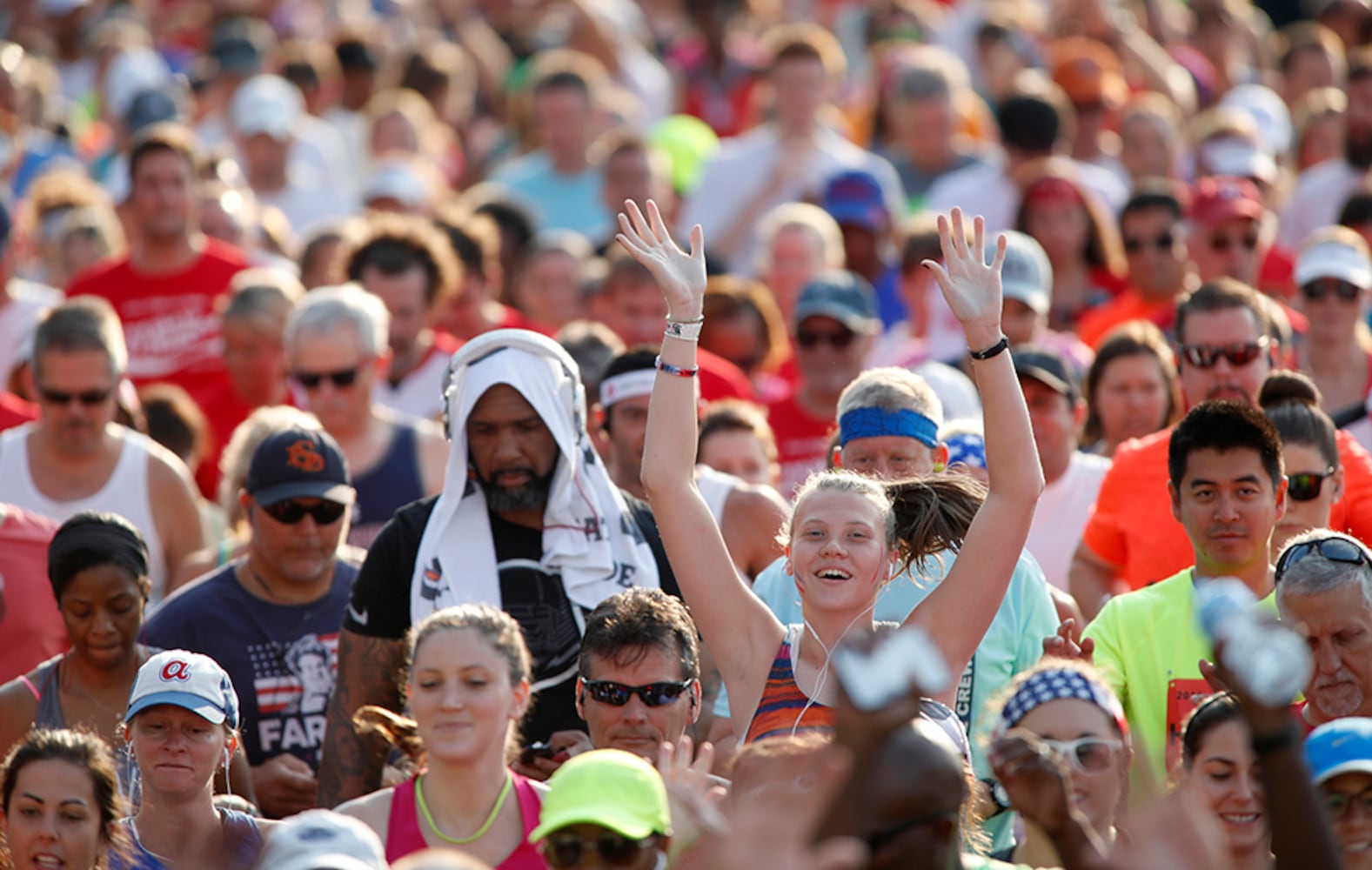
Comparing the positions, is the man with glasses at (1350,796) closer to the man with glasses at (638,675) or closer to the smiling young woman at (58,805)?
the man with glasses at (638,675)

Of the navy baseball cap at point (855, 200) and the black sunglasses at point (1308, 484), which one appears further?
the navy baseball cap at point (855, 200)

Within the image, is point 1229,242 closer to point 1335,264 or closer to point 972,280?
point 1335,264

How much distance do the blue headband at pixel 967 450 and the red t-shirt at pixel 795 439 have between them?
1727 mm

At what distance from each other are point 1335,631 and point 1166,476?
138 centimetres

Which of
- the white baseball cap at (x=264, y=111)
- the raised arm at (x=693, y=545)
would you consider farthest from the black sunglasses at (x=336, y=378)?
the white baseball cap at (x=264, y=111)

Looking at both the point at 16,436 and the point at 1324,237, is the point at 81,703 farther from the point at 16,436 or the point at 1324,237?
the point at 1324,237

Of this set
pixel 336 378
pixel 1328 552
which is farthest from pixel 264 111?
pixel 1328 552

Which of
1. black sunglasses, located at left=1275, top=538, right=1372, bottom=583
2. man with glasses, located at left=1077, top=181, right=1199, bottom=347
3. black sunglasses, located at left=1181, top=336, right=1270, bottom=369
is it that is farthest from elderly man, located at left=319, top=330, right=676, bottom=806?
man with glasses, located at left=1077, top=181, right=1199, bottom=347

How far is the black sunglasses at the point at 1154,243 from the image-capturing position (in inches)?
348

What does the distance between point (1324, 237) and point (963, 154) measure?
13.1 feet

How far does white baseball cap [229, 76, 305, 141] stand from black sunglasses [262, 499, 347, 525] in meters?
5.95

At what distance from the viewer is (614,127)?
509 inches

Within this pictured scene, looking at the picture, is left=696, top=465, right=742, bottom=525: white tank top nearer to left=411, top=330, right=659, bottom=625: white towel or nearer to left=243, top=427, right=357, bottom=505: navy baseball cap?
left=411, top=330, right=659, bottom=625: white towel

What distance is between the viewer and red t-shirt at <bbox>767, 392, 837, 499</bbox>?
795 cm
